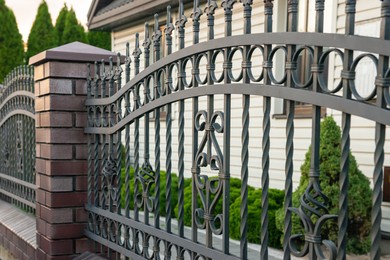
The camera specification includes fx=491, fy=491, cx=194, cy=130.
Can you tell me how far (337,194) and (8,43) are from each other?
17.2 meters

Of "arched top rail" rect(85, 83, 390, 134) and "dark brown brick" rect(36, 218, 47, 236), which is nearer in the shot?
"arched top rail" rect(85, 83, 390, 134)

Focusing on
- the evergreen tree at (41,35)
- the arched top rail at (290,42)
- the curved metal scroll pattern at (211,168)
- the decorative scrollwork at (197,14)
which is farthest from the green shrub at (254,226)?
the evergreen tree at (41,35)

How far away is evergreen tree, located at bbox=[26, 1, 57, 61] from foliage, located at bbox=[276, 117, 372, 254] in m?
16.3

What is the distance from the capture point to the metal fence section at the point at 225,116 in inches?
63.3

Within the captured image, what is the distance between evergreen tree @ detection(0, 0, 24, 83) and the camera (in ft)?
61.1

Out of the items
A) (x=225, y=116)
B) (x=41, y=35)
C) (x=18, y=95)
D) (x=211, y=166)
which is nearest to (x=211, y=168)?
(x=211, y=166)

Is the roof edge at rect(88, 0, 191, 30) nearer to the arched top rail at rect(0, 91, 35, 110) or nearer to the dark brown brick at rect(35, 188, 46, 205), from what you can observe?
the arched top rail at rect(0, 91, 35, 110)

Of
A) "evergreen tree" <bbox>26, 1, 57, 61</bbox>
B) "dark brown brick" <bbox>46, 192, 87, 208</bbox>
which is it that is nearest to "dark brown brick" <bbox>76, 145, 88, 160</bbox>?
"dark brown brick" <bbox>46, 192, 87, 208</bbox>

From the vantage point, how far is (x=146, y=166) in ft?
9.23

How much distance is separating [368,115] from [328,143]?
3.26m

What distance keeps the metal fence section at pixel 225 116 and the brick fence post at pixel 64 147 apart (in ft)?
0.35

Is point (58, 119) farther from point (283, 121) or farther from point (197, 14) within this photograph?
point (283, 121)

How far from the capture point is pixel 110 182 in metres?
3.28

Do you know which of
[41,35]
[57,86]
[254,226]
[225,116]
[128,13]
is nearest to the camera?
[225,116]
